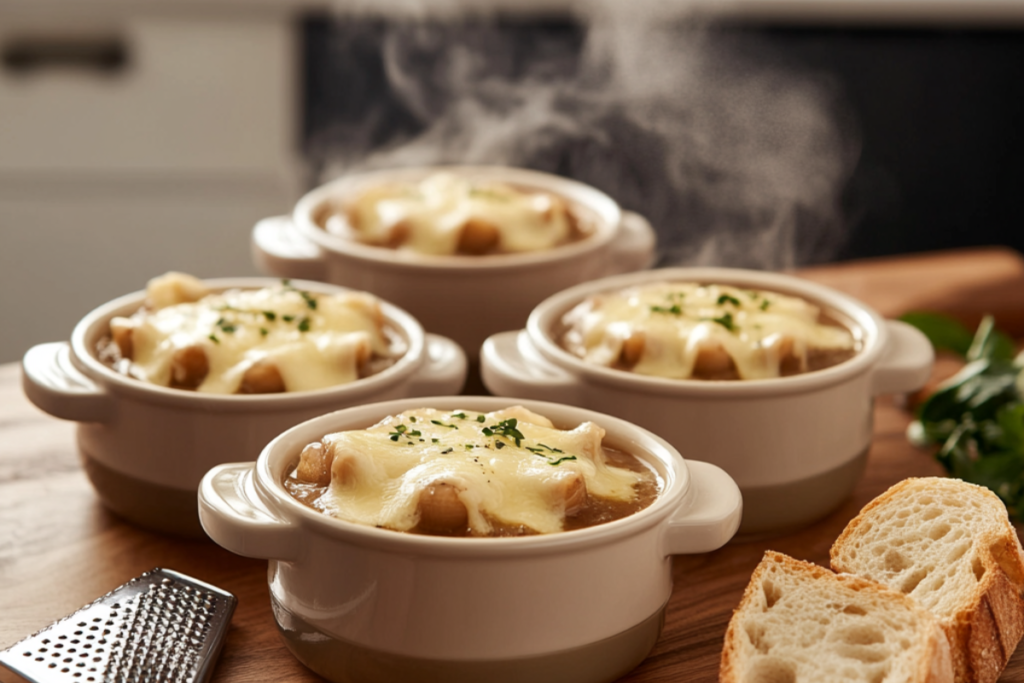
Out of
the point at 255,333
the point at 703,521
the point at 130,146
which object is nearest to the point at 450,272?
the point at 255,333

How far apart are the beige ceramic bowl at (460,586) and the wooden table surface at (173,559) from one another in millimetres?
82

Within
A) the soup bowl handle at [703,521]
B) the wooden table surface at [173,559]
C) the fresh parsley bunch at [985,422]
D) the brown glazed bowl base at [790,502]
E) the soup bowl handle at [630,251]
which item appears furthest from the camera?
the soup bowl handle at [630,251]

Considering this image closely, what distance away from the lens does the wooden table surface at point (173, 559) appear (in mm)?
1324

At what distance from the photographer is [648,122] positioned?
12.4 feet

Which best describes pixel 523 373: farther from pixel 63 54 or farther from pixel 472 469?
pixel 63 54

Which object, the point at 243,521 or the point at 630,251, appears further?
the point at 630,251

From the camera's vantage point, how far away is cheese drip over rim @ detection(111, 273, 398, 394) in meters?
1.53

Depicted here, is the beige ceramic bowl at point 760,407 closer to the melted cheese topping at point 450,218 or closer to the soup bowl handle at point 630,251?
the melted cheese topping at point 450,218

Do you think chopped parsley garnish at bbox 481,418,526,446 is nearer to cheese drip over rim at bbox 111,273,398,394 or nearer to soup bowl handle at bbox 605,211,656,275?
cheese drip over rim at bbox 111,273,398,394

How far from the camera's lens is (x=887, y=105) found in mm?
3844

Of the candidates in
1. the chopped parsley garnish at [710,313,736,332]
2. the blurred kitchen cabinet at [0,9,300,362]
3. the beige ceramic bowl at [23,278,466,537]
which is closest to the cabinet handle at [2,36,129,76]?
the blurred kitchen cabinet at [0,9,300,362]

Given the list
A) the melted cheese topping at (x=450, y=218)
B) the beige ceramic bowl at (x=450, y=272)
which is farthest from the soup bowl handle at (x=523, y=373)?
the melted cheese topping at (x=450, y=218)

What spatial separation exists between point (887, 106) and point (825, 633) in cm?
295

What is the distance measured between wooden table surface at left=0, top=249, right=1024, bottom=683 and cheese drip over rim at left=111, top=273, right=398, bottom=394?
224mm
